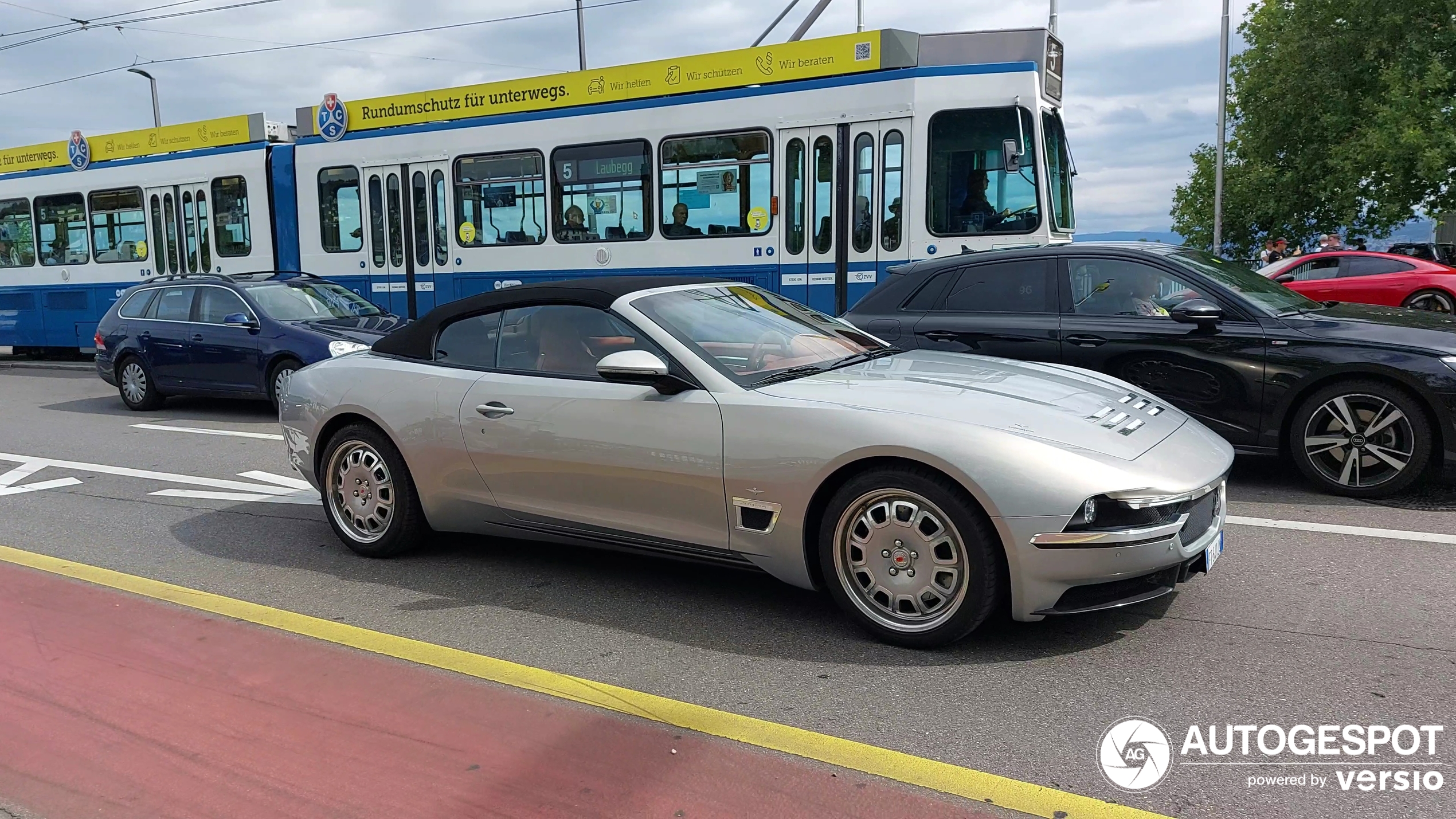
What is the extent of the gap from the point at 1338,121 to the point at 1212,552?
32243 mm

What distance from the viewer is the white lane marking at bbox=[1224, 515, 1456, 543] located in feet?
17.0

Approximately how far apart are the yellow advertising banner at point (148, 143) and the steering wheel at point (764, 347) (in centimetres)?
1336

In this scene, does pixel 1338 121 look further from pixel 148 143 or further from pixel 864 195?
pixel 148 143

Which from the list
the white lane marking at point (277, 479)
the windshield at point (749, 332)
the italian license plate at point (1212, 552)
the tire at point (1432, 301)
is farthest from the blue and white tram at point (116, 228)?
the tire at point (1432, 301)

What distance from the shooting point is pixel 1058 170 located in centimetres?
1036

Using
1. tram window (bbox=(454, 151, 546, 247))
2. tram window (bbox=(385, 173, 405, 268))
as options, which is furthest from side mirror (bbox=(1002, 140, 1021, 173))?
tram window (bbox=(385, 173, 405, 268))

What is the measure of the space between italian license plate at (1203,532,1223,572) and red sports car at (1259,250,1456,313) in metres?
13.8

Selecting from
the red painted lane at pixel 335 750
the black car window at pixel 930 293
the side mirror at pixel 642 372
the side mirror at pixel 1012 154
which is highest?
the side mirror at pixel 1012 154

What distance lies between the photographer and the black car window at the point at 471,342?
5.02 m

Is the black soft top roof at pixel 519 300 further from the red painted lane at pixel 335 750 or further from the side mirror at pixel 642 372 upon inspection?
the red painted lane at pixel 335 750

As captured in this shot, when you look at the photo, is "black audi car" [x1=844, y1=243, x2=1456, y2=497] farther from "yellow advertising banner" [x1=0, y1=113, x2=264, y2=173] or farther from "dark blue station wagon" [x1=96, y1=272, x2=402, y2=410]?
"yellow advertising banner" [x1=0, y1=113, x2=264, y2=173]

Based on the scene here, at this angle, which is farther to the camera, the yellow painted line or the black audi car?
the black audi car

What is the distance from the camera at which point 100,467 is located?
324 inches

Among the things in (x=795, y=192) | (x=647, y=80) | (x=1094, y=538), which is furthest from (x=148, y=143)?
(x=1094, y=538)
